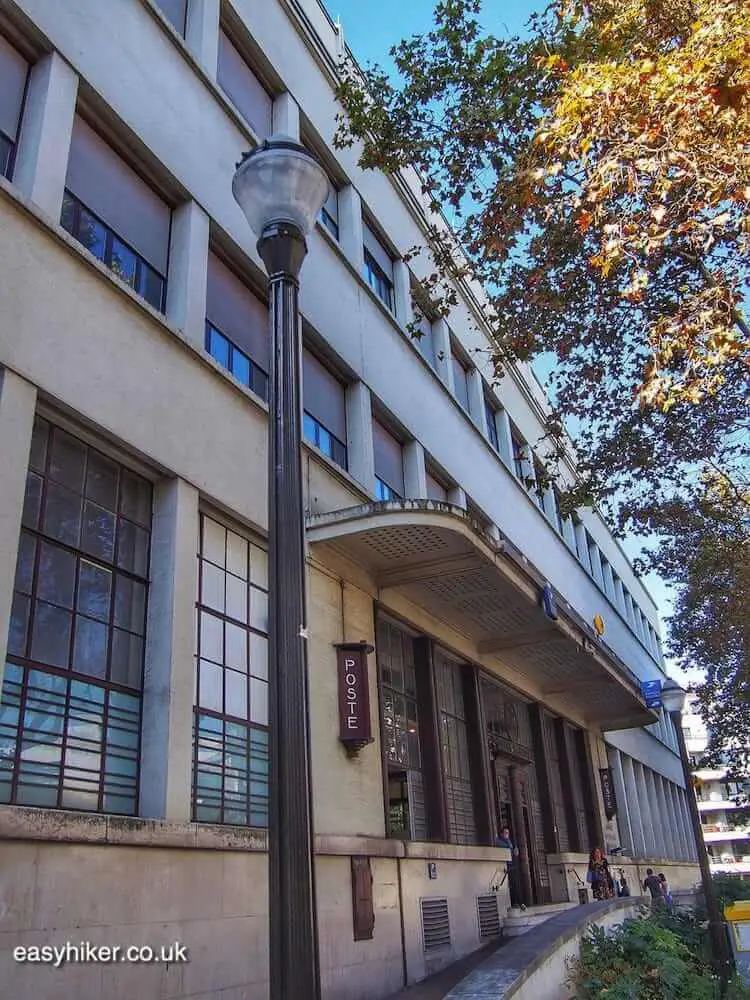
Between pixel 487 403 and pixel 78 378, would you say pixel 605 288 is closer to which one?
pixel 78 378

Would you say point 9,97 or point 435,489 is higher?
point 435,489

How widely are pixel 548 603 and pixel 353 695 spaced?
5004 millimetres

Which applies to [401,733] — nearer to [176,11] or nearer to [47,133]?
[47,133]

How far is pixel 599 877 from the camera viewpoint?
21344mm

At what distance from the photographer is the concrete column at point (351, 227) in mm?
15398

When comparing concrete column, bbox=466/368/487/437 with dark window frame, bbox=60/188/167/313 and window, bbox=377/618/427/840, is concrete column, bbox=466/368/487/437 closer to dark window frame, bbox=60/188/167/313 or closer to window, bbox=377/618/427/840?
window, bbox=377/618/427/840

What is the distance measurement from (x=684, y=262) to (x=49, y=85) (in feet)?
25.7

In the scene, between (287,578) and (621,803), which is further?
(621,803)

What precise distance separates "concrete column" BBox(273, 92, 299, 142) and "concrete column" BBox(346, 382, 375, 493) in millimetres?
4193

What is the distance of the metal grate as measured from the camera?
11.9 metres

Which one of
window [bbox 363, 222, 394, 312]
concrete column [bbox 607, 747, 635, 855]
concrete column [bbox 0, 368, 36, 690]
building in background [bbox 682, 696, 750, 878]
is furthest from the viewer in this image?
building in background [bbox 682, 696, 750, 878]

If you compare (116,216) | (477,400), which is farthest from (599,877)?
(116,216)

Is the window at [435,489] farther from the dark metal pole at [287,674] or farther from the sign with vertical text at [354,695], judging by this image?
the dark metal pole at [287,674]

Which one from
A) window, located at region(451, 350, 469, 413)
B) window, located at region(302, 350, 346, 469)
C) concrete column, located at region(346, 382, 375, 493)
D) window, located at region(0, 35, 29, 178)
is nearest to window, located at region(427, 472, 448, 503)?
window, located at region(451, 350, 469, 413)
